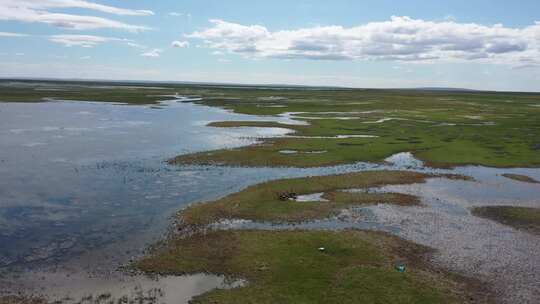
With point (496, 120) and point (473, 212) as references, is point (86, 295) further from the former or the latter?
point (496, 120)

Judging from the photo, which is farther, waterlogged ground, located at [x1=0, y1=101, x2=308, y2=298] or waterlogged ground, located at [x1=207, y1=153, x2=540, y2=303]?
waterlogged ground, located at [x1=0, y1=101, x2=308, y2=298]

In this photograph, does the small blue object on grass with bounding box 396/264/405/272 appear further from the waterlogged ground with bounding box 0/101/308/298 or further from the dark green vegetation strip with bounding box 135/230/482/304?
the waterlogged ground with bounding box 0/101/308/298

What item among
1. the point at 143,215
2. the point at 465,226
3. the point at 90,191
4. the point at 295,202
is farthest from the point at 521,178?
the point at 90,191

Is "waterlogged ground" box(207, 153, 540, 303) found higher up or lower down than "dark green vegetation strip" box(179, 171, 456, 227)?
lower down

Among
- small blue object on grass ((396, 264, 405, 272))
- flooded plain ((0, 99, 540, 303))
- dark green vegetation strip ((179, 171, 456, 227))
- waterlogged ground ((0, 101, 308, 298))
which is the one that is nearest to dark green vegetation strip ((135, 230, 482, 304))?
small blue object on grass ((396, 264, 405, 272))

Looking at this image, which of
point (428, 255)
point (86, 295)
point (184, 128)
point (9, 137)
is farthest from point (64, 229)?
point (184, 128)

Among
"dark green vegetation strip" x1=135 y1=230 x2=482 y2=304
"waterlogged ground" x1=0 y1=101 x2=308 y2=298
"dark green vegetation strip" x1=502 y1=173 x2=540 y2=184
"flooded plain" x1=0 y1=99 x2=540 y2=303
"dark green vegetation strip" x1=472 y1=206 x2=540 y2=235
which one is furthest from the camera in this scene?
"dark green vegetation strip" x1=502 y1=173 x2=540 y2=184

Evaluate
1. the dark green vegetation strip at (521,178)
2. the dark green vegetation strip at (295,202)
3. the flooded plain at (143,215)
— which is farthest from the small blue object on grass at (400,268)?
the dark green vegetation strip at (521,178)

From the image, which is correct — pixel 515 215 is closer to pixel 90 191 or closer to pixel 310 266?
pixel 310 266
